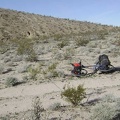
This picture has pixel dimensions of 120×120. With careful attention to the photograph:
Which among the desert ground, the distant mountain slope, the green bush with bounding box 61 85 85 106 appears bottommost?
the desert ground

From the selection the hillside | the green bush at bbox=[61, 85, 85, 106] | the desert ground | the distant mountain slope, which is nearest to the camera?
the hillside

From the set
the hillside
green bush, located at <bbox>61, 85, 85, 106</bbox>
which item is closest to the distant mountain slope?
the hillside

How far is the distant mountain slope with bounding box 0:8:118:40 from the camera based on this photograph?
2544 inches

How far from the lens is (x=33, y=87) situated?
14375mm

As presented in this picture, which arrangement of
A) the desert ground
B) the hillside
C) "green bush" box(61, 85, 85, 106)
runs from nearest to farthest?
1. the hillside
2. the desert ground
3. "green bush" box(61, 85, 85, 106)

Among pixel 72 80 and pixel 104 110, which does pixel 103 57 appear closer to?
pixel 72 80

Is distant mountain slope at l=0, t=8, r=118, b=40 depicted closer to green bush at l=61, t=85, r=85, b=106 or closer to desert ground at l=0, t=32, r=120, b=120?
desert ground at l=0, t=32, r=120, b=120

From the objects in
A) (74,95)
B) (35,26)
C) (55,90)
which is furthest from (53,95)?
(35,26)

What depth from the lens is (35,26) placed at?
233ft

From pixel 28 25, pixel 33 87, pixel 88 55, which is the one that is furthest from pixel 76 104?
pixel 28 25

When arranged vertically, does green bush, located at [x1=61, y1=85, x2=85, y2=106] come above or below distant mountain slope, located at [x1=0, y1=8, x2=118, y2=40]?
below

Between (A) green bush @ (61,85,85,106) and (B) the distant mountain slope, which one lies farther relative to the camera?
(B) the distant mountain slope

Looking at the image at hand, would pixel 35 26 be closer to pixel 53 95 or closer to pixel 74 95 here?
pixel 53 95

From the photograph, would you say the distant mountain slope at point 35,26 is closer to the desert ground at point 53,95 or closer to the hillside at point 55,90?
the hillside at point 55,90
